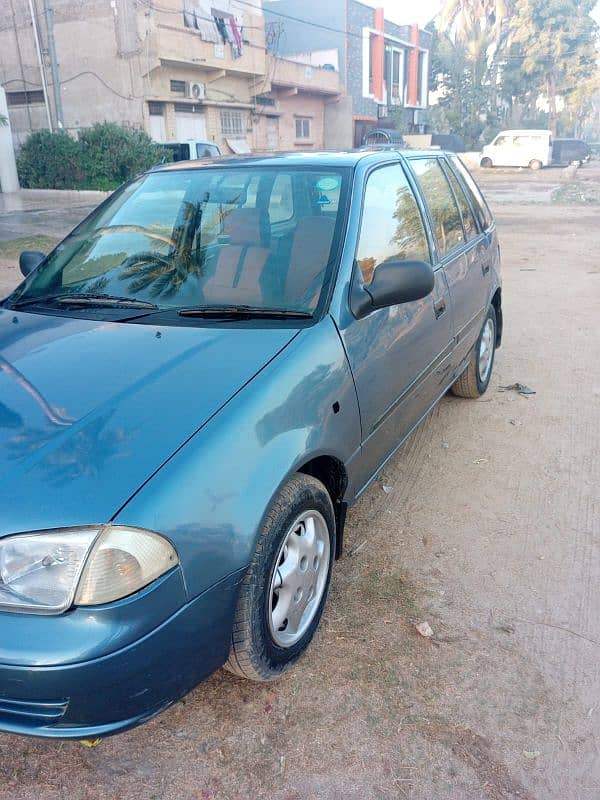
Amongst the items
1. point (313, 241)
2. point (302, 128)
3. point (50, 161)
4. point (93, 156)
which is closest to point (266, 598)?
point (313, 241)

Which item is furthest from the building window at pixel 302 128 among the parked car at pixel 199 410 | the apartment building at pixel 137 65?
the parked car at pixel 199 410

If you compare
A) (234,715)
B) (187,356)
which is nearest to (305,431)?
(187,356)

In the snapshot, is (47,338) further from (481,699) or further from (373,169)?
(481,699)

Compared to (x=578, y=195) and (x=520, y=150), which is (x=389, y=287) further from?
(x=520, y=150)

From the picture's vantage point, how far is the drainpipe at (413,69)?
145 feet

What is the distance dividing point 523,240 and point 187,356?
1195cm

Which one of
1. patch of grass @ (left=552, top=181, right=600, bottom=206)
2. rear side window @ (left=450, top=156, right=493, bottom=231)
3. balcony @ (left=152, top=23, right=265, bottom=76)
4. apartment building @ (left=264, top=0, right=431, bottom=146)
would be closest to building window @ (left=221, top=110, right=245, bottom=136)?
balcony @ (left=152, top=23, right=265, bottom=76)

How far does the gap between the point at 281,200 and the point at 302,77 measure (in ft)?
110

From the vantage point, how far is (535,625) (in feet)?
8.92

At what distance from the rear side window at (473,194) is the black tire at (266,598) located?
3092 mm

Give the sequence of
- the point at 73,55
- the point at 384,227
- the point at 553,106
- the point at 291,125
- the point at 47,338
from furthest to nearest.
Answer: the point at 553,106 < the point at 291,125 < the point at 73,55 < the point at 384,227 < the point at 47,338

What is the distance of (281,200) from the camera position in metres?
3.12

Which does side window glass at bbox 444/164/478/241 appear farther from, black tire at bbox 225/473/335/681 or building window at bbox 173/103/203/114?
building window at bbox 173/103/203/114

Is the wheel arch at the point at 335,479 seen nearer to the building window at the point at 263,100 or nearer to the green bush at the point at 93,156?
the green bush at the point at 93,156
